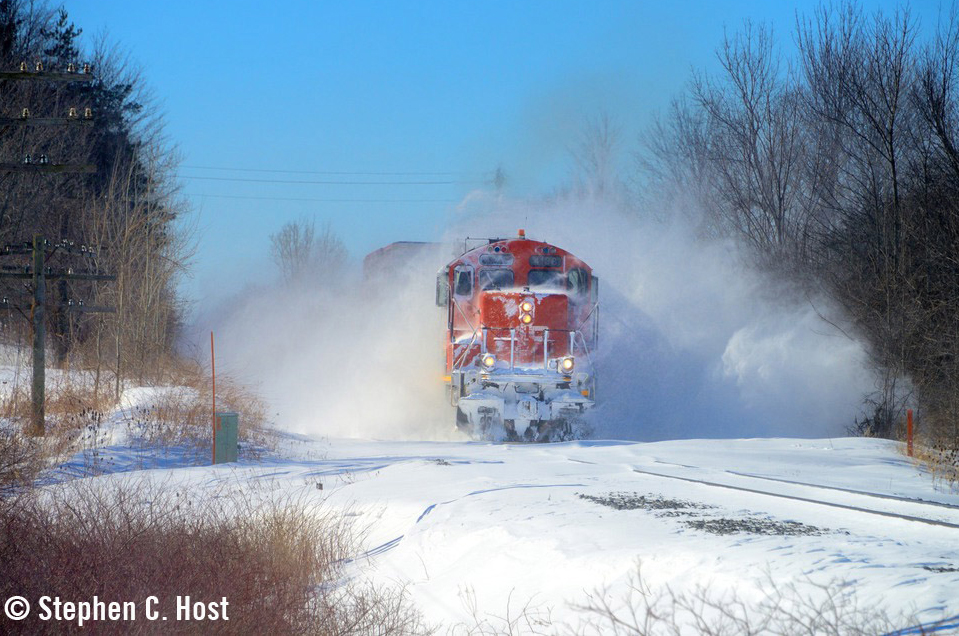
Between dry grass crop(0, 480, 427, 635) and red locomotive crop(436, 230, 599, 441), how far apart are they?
7650mm

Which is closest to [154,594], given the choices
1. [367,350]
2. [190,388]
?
[190,388]

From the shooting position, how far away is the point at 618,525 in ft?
21.6

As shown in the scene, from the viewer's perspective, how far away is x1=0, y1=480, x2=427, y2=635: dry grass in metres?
5.92

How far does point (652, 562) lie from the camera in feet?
17.5

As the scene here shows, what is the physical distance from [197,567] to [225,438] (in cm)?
666

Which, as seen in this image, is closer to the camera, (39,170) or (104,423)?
(39,170)

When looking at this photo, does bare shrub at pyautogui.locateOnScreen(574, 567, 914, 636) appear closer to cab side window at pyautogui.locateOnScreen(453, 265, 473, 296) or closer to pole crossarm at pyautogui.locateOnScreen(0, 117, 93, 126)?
pole crossarm at pyautogui.locateOnScreen(0, 117, 93, 126)

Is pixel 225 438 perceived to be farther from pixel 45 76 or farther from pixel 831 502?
pixel 831 502

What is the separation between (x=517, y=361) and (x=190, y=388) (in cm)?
730

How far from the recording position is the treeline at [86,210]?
71.4ft

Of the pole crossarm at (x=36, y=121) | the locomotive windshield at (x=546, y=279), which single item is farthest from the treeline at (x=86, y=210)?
the locomotive windshield at (x=546, y=279)

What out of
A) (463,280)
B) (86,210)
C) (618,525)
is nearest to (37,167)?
(463,280)

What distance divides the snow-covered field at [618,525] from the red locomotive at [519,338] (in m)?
3.15

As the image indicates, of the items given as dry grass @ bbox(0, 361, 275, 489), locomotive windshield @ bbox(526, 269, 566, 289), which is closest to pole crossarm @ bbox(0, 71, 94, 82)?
dry grass @ bbox(0, 361, 275, 489)
